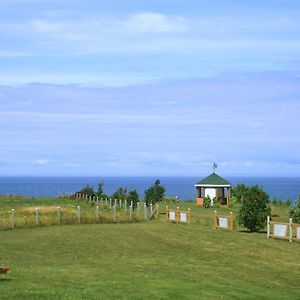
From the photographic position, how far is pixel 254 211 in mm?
40656

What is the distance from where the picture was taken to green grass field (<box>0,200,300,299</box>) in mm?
18078

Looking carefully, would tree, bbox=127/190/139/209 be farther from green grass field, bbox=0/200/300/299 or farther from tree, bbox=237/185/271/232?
tree, bbox=237/185/271/232

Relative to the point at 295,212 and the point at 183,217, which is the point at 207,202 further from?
the point at 295,212

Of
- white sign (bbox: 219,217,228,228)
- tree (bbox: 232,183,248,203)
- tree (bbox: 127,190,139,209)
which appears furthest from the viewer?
tree (bbox: 232,183,248,203)

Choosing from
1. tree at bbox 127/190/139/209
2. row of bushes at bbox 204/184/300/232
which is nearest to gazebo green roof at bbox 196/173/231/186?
tree at bbox 127/190/139/209

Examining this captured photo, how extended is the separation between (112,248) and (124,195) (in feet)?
118

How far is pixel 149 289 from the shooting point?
1819cm

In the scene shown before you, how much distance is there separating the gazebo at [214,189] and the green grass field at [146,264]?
93.1ft

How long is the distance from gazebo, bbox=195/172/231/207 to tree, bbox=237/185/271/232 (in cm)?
2751

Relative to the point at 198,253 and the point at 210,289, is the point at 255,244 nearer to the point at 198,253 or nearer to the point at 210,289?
the point at 198,253

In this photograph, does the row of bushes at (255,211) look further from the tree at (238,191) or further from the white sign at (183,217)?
the tree at (238,191)

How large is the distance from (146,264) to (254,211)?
17.3 m

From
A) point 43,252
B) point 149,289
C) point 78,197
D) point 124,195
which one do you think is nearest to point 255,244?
point 43,252

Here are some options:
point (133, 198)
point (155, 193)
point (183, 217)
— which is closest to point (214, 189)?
point (155, 193)
